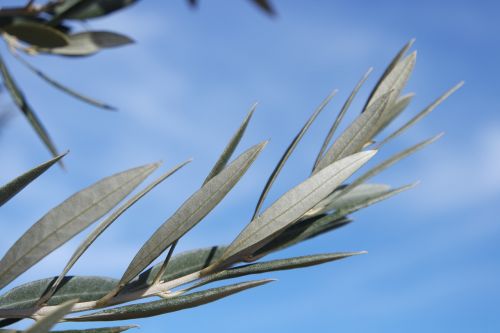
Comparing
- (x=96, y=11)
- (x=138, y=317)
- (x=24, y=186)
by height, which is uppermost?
(x=96, y=11)

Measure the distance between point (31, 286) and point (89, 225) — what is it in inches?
5.7

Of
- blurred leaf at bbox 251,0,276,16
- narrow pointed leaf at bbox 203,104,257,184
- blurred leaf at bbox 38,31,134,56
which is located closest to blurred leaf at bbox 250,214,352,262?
narrow pointed leaf at bbox 203,104,257,184

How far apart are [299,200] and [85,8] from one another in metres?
0.90

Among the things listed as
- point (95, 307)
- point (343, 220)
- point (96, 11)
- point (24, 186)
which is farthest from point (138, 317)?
point (96, 11)

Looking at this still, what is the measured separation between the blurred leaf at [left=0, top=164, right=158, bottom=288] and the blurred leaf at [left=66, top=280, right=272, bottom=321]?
0.29ft

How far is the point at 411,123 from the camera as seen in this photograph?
743 millimetres

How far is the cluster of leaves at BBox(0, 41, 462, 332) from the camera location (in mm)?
543

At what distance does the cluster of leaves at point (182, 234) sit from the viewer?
54 centimetres

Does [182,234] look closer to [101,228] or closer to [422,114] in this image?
[101,228]

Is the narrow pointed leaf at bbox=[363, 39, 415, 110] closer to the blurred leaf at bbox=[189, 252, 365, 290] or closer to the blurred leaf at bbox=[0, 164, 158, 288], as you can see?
the blurred leaf at bbox=[189, 252, 365, 290]

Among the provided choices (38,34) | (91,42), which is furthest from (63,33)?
(38,34)

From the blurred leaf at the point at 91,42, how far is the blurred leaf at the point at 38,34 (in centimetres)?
26

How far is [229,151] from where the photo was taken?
2.14ft

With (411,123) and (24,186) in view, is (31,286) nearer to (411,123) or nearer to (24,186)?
(24,186)
